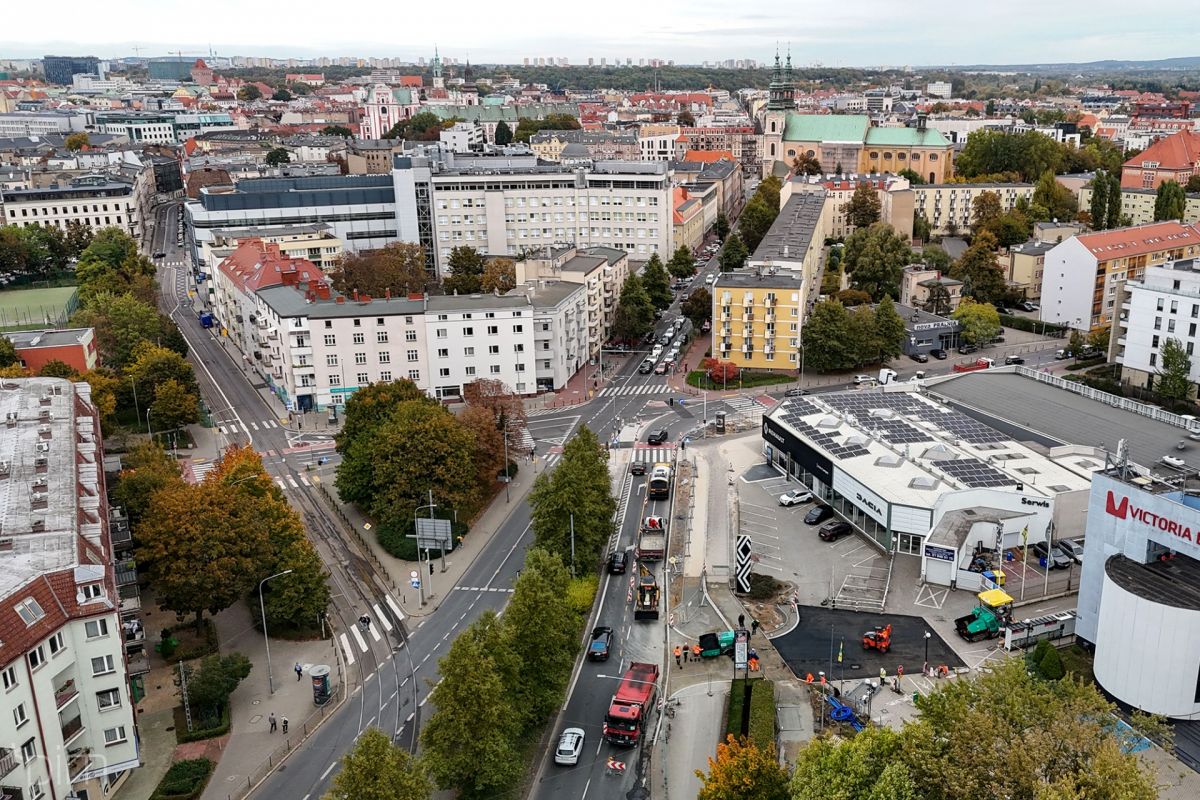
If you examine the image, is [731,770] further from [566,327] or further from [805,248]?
[805,248]

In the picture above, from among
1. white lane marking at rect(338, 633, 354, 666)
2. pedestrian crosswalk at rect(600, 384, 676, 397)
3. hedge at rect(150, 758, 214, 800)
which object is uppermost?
pedestrian crosswalk at rect(600, 384, 676, 397)

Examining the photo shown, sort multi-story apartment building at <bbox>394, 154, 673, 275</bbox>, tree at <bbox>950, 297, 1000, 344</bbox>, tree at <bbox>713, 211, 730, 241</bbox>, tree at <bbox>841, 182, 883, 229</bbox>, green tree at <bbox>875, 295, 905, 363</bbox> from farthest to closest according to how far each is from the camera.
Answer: tree at <bbox>713, 211, 730, 241</bbox> < tree at <bbox>841, 182, 883, 229</bbox> < multi-story apartment building at <bbox>394, 154, 673, 275</bbox> < tree at <bbox>950, 297, 1000, 344</bbox> < green tree at <bbox>875, 295, 905, 363</bbox>

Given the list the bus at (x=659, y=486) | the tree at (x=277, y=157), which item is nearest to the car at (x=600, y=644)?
the bus at (x=659, y=486)

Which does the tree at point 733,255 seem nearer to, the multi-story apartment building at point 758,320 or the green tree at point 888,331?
the multi-story apartment building at point 758,320

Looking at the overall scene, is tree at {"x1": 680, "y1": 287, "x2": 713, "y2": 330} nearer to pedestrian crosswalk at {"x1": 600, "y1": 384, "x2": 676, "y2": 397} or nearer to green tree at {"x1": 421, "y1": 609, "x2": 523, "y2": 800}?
pedestrian crosswalk at {"x1": 600, "y1": 384, "x2": 676, "y2": 397}

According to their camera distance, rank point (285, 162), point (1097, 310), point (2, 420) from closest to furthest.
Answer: point (2, 420)
point (1097, 310)
point (285, 162)

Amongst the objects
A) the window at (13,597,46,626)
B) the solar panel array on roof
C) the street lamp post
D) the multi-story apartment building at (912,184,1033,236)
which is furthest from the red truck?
the multi-story apartment building at (912,184,1033,236)

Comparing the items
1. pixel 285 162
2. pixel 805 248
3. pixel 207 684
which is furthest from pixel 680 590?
pixel 285 162
